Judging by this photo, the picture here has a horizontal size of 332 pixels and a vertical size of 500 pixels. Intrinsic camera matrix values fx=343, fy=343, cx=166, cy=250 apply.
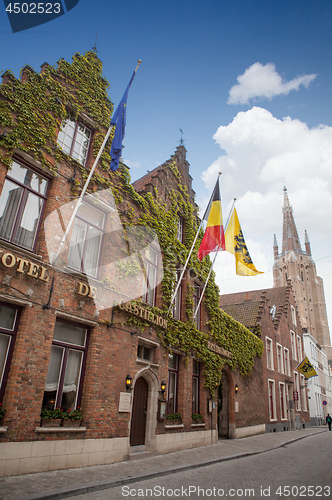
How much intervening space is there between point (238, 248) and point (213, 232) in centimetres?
149

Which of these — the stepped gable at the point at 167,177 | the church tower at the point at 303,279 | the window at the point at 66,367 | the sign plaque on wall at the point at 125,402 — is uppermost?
the church tower at the point at 303,279

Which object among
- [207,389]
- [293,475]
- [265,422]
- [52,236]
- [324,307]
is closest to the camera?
[293,475]

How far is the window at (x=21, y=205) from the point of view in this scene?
832 cm

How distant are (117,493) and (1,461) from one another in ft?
7.84

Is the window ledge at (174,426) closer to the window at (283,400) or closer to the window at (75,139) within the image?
Answer: the window at (75,139)

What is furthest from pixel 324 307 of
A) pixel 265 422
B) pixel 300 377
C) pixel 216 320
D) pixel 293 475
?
pixel 293 475

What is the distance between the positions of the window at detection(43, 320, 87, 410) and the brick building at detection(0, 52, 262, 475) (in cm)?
3

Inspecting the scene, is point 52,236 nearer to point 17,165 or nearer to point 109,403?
point 17,165

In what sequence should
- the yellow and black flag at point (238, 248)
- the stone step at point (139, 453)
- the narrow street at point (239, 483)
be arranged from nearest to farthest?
the narrow street at point (239, 483)
the stone step at point (139, 453)
the yellow and black flag at point (238, 248)

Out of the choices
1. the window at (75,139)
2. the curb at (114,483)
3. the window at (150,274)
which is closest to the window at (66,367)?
the curb at (114,483)

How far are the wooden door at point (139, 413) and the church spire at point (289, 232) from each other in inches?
4040

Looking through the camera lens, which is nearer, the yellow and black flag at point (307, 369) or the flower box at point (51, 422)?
the flower box at point (51, 422)

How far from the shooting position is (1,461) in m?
6.80

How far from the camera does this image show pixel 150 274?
13195 mm
